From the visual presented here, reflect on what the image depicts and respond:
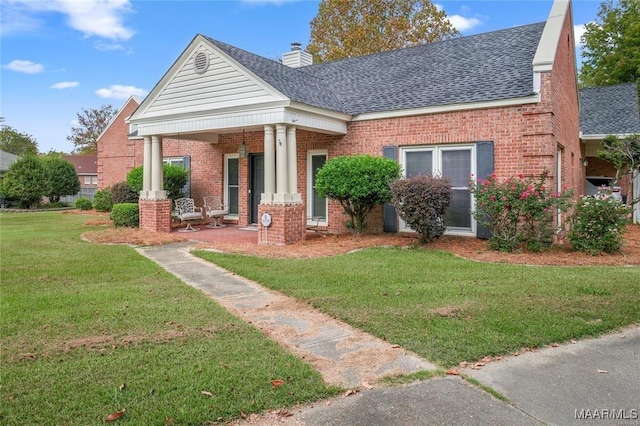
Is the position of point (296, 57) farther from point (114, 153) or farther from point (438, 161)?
point (114, 153)

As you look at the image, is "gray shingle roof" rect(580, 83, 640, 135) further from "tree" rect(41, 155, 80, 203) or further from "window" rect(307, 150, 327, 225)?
"tree" rect(41, 155, 80, 203)

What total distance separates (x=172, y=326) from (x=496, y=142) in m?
8.19

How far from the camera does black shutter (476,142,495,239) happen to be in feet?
32.9

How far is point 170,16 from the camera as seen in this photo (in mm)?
13484

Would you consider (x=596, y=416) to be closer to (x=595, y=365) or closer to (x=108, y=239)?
(x=595, y=365)

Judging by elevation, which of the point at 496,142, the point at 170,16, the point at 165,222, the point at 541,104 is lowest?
the point at 165,222

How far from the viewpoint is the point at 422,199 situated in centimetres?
913

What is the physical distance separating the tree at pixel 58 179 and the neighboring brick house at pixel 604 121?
1072 inches

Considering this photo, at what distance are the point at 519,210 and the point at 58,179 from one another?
87.6 ft

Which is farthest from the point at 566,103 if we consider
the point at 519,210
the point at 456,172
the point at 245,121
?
the point at 245,121

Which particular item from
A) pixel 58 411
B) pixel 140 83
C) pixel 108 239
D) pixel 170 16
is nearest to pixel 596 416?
pixel 58 411

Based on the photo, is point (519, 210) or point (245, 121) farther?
point (245, 121)

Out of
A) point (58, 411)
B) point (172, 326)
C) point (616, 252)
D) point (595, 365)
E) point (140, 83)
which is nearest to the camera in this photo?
point (58, 411)

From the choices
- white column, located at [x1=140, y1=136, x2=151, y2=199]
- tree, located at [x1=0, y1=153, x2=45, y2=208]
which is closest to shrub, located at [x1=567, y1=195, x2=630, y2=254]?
white column, located at [x1=140, y1=136, x2=151, y2=199]
